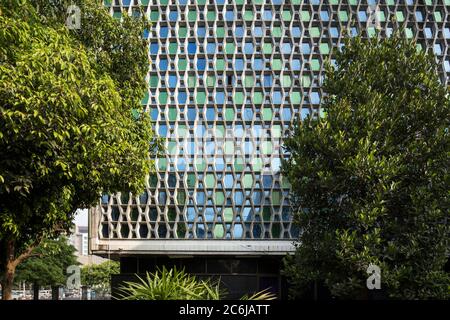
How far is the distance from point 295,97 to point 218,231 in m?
11.0

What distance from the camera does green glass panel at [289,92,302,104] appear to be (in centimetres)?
3416

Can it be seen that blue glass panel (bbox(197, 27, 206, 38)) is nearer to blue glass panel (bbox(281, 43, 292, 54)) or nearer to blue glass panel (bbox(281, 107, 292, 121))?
blue glass panel (bbox(281, 43, 292, 54))

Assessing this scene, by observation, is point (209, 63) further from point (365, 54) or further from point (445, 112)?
point (445, 112)

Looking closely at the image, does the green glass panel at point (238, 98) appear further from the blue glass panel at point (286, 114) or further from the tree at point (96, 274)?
the tree at point (96, 274)

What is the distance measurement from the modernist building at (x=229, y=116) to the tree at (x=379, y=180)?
12116 mm

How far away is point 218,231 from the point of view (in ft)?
108

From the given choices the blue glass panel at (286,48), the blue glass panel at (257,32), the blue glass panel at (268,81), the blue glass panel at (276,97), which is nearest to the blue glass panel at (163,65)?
the blue glass panel at (257,32)

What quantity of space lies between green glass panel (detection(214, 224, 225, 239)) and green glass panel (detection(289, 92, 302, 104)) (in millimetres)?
10268

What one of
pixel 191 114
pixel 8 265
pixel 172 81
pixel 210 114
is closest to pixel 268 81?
pixel 210 114

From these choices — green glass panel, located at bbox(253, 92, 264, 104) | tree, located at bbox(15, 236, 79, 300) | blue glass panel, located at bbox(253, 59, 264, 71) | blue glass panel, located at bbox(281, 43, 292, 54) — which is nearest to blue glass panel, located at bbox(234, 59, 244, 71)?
blue glass panel, located at bbox(253, 59, 264, 71)

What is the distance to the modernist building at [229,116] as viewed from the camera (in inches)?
1298
